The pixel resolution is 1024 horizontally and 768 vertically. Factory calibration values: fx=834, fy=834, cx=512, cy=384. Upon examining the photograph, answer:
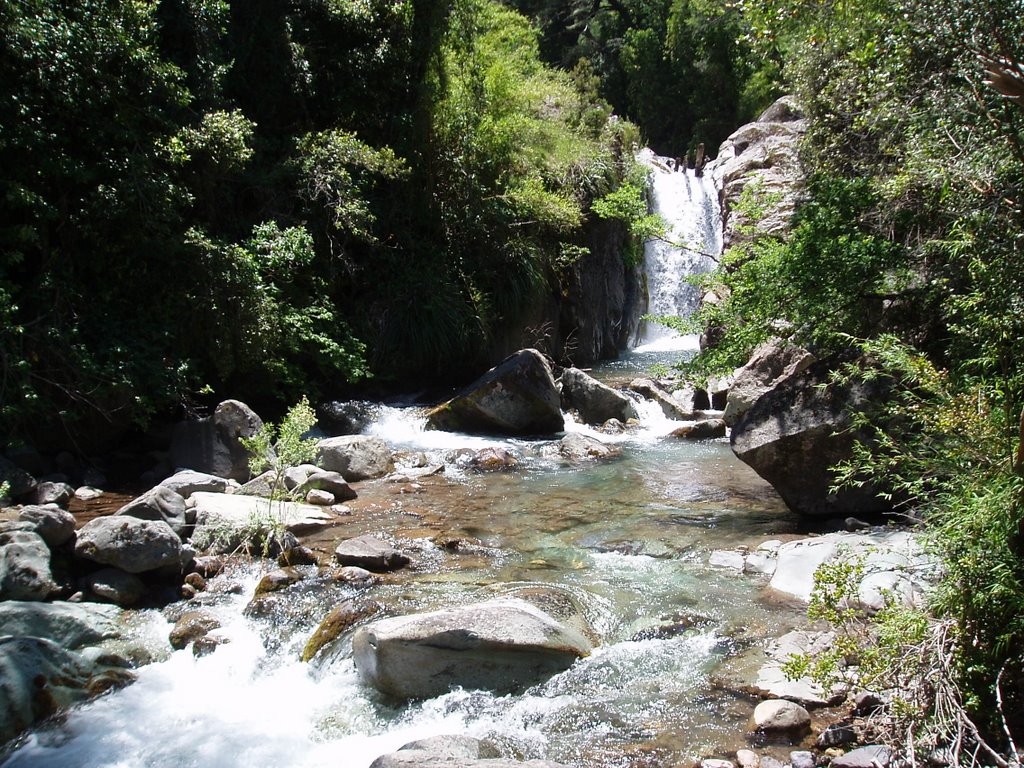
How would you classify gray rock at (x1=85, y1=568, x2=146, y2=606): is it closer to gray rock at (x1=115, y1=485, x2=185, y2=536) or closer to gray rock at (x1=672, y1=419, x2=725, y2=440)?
gray rock at (x1=115, y1=485, x2=185, y2=536)

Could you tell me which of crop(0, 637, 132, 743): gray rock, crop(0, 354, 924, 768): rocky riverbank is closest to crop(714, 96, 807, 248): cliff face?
crop(0, 354, 924, 768): rocky riverbank

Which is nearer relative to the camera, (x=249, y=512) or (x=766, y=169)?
(x=249, y=512)

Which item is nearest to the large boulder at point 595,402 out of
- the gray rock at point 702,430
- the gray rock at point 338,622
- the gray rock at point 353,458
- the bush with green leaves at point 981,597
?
the gray rock at point 702,430

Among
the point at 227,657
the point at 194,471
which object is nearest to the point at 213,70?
the point at 194,471

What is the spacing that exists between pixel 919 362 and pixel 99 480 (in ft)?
27.5

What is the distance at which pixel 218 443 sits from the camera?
31.8 ft

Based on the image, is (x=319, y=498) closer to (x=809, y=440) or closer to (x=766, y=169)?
(x=809, y=440)

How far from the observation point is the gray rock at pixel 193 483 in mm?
8461

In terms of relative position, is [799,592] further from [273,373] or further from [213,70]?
[213,70]

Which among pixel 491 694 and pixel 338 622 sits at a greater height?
pixel 338 622

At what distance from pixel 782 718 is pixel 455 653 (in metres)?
1.91

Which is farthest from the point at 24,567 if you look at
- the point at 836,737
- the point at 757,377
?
the point at 757,377

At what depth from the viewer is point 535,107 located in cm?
1941

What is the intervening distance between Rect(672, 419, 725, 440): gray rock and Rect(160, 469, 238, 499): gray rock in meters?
6.88
